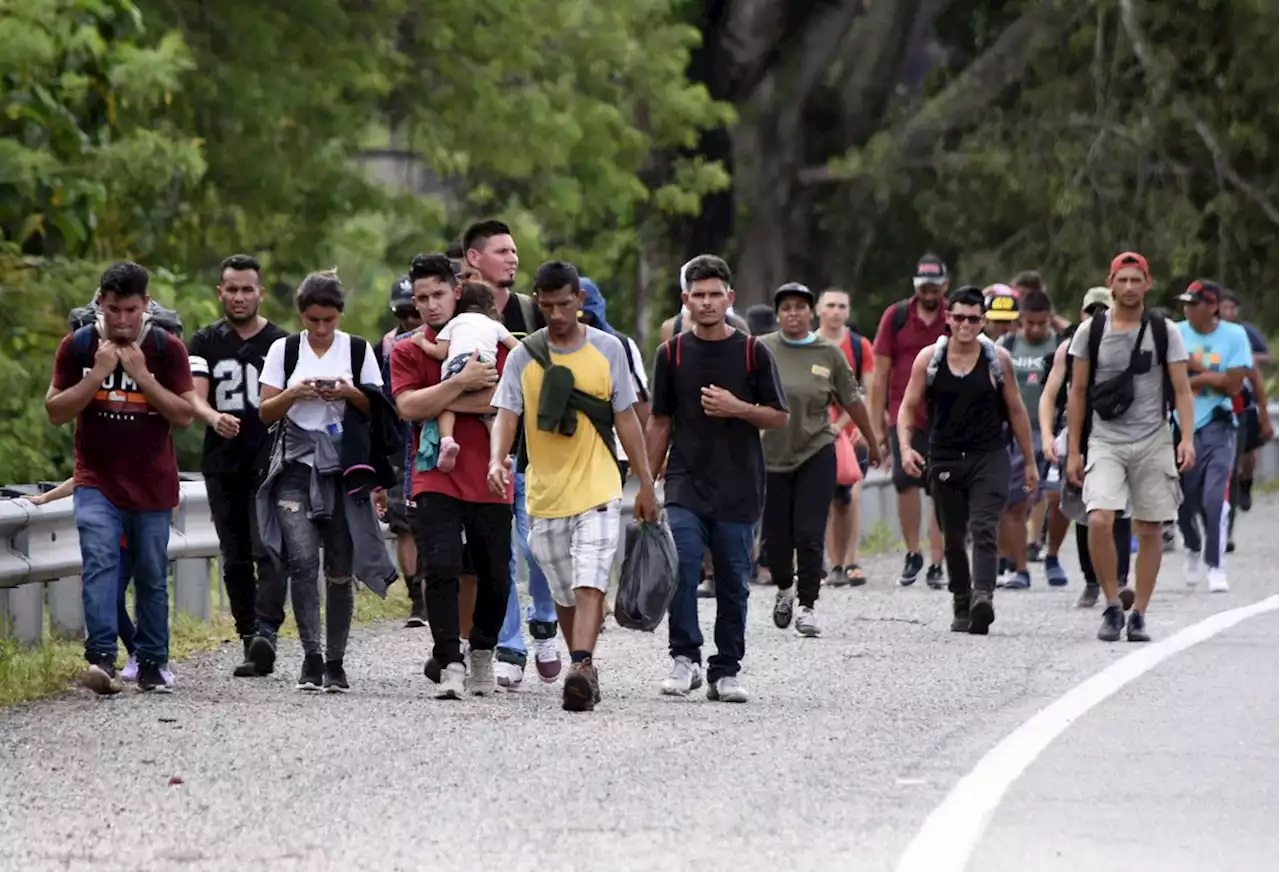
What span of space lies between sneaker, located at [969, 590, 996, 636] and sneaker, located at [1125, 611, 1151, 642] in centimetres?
64

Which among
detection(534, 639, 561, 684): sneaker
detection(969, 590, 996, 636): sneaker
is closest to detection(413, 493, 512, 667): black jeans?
detection(534, 639, 561, 684): sneaker

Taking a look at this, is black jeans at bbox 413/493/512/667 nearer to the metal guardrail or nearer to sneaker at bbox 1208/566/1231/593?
the metal guardrail

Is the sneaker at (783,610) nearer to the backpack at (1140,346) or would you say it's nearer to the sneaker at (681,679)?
the backpack at (1140,346)

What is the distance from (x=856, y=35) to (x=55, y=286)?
1715 centimetres

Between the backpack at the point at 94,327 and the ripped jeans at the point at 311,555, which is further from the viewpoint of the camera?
the ripped jeans at the point at 311,555

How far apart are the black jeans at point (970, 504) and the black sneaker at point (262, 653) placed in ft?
12.2

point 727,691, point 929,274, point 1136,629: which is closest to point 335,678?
point 727,691

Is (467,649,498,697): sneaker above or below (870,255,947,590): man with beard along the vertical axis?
below

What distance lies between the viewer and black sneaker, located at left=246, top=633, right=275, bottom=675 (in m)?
11.8

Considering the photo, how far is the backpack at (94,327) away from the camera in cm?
1111

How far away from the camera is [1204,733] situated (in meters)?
10.1

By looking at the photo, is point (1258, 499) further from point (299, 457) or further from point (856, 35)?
point (299, 457)

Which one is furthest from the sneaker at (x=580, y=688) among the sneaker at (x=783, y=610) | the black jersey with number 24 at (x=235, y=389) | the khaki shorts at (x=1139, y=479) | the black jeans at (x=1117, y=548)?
the black jeans at (x=1117, y=548)

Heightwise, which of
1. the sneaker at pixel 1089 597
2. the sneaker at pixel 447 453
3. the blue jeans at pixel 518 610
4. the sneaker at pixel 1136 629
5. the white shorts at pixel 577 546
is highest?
the sneaker at pixel 447 453
